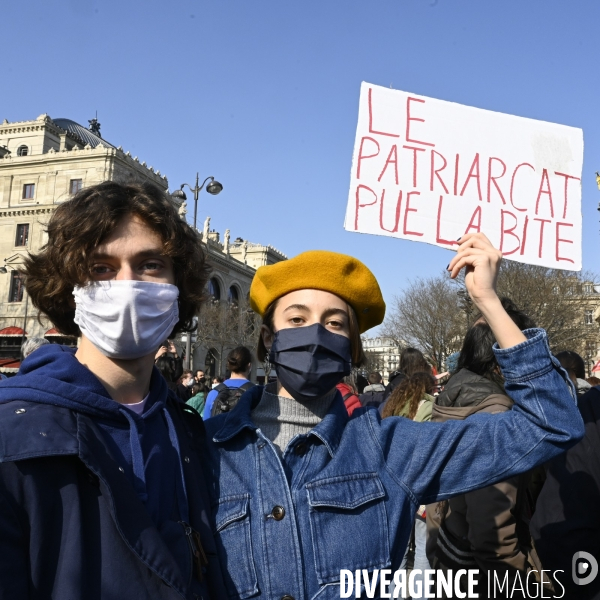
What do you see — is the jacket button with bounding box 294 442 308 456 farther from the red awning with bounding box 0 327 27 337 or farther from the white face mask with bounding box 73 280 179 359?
the red awning with bounding box 0 327 27 337

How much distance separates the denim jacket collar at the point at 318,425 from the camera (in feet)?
6.61

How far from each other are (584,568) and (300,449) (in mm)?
1305

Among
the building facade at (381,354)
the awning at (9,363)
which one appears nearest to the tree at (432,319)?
the building facade at (381,354)

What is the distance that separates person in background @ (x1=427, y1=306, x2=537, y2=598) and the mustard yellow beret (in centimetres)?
61

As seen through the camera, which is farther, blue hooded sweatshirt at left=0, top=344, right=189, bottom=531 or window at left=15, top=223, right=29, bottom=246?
window at left=15, top=223, right=29, bottom=246

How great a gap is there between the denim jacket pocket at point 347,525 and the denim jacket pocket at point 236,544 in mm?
196

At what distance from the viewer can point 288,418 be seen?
211 cm

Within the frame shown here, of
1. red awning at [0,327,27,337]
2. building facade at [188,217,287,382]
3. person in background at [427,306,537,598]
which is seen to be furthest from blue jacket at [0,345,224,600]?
red awning at [0,327,27,337]

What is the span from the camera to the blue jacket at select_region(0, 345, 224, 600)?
1400 millimetres

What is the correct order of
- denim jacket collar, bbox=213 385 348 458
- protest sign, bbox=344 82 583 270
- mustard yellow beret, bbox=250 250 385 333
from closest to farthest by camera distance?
1. denim jacket collar, bbox=213 385 348 458
2. mustard yellow beret, bbox=250 250 385 333
3. protest sign, bbox=344 82 583 270

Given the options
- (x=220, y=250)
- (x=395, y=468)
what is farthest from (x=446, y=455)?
(x=220, y=250)

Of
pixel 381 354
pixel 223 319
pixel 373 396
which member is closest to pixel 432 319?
pixel 223 319

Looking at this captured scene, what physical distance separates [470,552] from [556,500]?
81 centimetres

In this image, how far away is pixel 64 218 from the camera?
193 centimetres
